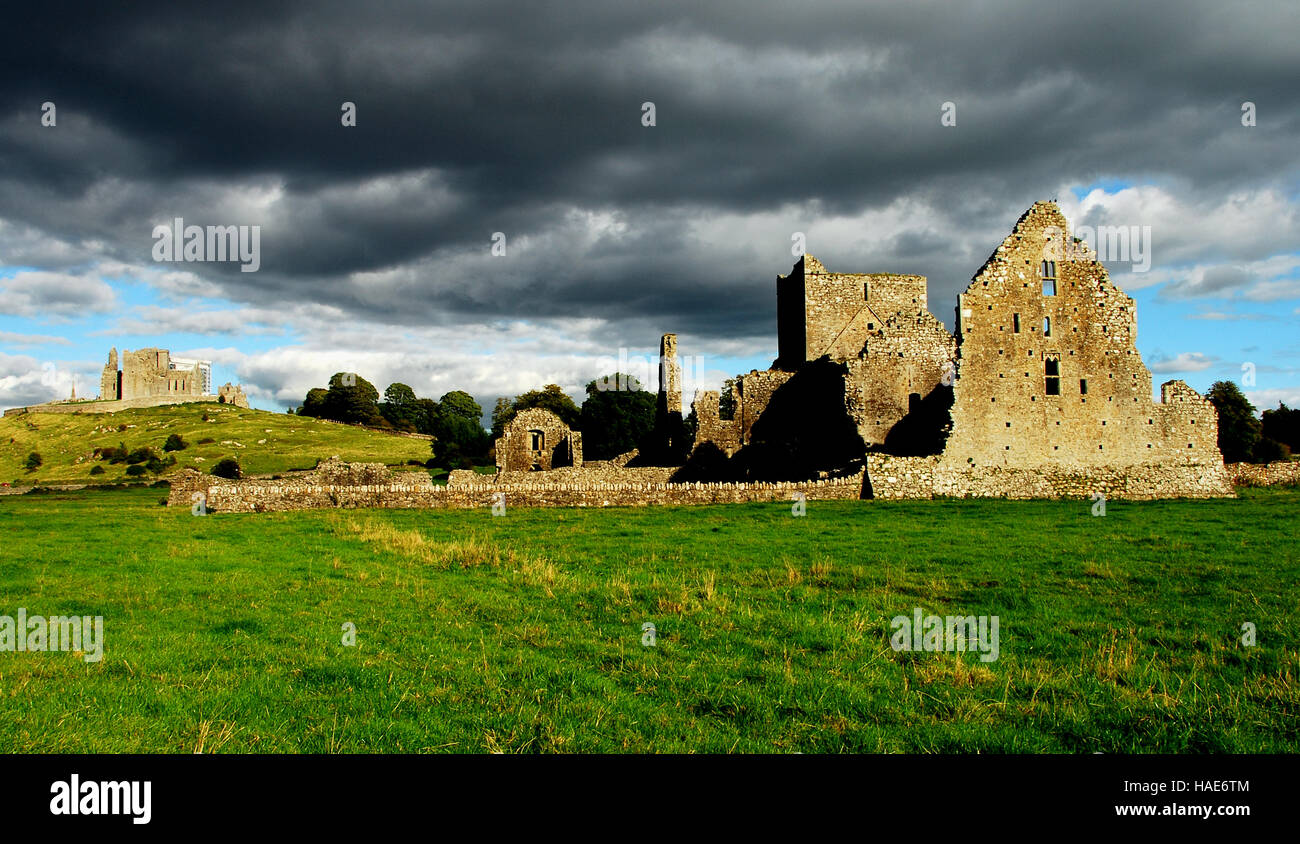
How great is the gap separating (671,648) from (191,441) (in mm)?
102901

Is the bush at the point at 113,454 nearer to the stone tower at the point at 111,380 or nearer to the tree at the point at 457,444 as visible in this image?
the tree at the point at 457,444

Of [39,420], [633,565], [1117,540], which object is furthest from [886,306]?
[39,420]

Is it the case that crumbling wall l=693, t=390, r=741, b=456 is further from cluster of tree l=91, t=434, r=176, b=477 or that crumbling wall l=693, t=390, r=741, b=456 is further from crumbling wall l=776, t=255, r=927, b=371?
cluster of tree l=91, t=434, r=176, b=477

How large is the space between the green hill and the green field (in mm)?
64779

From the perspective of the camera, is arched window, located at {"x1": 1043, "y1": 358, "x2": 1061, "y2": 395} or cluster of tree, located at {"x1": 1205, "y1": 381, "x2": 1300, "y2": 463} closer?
arched window, located at {"x1": 1043, "y1": 358, "x2": 1061, "y2": 395}

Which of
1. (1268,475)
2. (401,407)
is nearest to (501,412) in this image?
(401,407)

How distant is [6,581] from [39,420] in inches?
5370

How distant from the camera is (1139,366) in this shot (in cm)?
3406

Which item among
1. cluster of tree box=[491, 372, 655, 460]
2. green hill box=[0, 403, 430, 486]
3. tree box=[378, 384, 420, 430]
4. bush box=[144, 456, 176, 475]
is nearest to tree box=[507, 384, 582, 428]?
cluster of tree box=[491, 372, 655, 460]

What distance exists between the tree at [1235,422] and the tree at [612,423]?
5883 cm

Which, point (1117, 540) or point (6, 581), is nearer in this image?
point (6, 581)

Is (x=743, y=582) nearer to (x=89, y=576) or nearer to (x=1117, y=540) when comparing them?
(x=1117, y=540)

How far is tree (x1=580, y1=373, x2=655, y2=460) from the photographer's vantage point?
93.1 m
